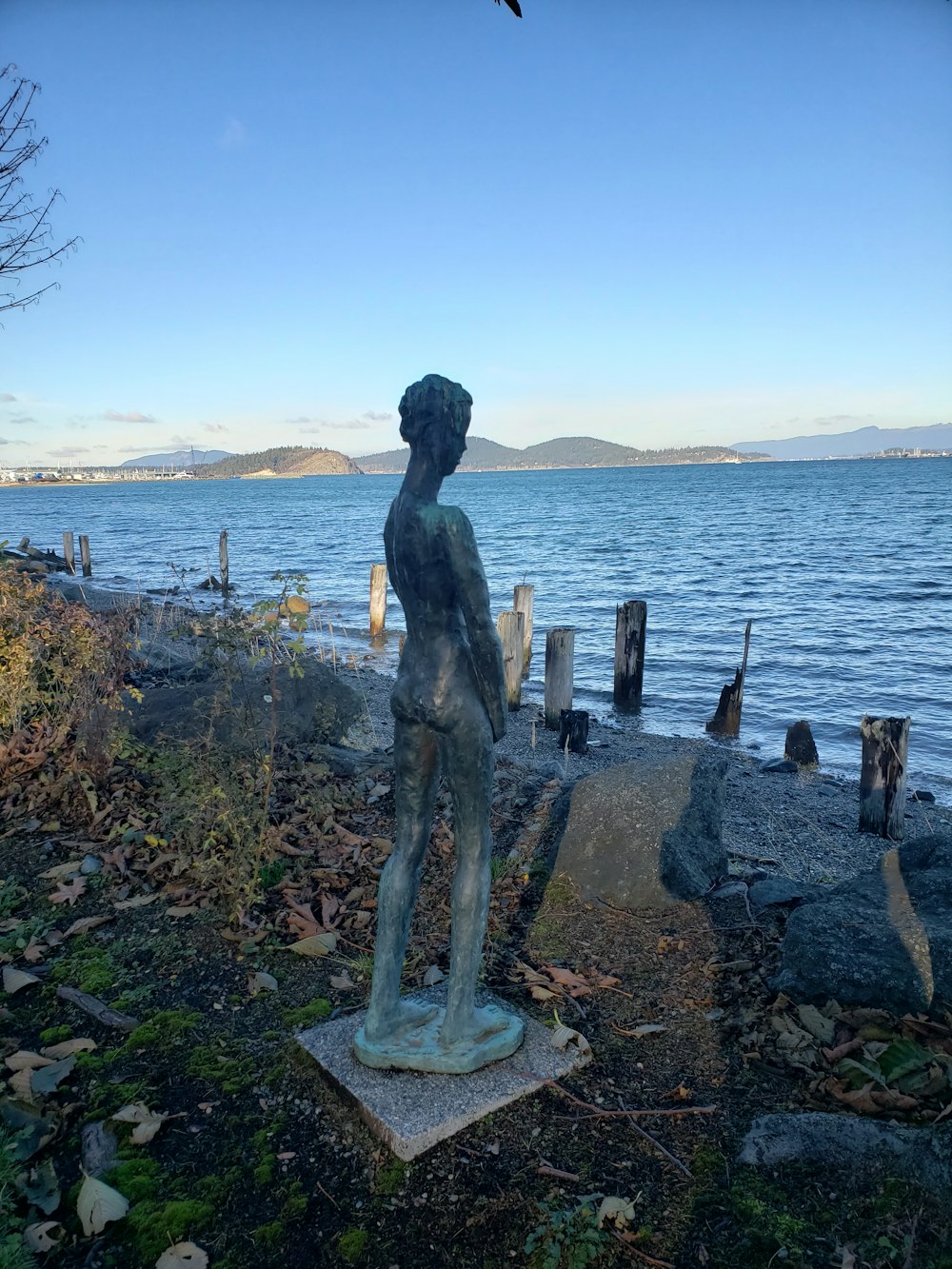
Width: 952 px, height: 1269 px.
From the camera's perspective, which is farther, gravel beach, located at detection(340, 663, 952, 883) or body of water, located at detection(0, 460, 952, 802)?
body of water, located at detection(0, 460, 952, 802)

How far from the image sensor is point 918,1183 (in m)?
2.75

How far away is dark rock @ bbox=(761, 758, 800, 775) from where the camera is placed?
11.4m

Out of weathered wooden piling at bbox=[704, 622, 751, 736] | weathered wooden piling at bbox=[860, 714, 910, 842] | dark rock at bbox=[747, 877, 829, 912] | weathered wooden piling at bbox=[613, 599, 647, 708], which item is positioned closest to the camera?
dark rock at bbox=[747, 877, 829, 912]

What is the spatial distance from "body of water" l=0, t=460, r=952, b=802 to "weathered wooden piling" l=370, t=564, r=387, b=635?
0.56m

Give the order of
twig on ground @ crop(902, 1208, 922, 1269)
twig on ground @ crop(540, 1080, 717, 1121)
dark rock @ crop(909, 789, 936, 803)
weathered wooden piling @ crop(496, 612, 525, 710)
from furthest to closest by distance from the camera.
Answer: weathered wooden piling @ crop(496, 612, 525, 710), dark rock @ crop(909, 789, 936, 803), twig on ground @ crop(540, 1080, 717, 1121), twig on ground @ crop(902, 1208, 922, 1269)

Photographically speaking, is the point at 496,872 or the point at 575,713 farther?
the point at 575,713

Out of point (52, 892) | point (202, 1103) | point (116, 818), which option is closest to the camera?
point (202, 1103)

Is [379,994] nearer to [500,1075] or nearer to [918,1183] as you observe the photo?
[500,1075]

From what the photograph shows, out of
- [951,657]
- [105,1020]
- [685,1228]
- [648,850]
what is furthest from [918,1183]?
[951,657]

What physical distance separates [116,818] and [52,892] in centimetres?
92

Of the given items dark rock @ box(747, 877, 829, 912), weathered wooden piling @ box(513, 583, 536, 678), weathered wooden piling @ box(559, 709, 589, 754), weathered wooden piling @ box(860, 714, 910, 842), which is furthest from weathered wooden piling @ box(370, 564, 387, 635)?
dark rock @ box(747, 877, 829, 912)

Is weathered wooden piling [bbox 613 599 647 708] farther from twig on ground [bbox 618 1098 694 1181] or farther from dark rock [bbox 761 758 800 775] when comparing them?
twig on ground [bbox 618 1098 694 1181]

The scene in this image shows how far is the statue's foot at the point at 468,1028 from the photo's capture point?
343 centimetres

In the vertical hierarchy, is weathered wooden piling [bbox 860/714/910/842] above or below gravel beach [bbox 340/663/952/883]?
above
